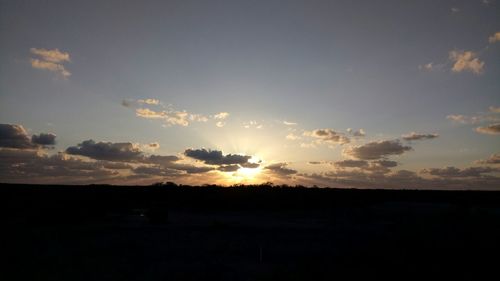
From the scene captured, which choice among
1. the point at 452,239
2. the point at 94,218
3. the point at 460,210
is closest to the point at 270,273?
the point at 452,239

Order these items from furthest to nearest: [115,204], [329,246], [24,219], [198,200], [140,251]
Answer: [198,200] < [115,204] < [24,219] < [329,246] < [140,251]

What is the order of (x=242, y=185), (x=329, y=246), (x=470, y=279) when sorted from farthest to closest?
(x=242, y=185) < (x=329, y=246) < (x=470, y=279)

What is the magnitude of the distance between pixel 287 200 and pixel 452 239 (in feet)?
100

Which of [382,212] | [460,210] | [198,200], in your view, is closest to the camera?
[460,210]

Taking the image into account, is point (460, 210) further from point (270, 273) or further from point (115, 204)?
point (115, 204)

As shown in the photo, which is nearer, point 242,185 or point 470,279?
point 470,279

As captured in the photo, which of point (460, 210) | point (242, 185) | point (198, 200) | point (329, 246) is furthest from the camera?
point (242, 185)

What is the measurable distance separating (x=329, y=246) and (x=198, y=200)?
30.5 meters

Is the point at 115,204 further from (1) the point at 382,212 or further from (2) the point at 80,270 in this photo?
(2) the point at 80,270

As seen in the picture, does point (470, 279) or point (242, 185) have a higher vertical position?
point (242, 185)

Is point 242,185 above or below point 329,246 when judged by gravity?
above

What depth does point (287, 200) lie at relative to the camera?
48344 millimetres

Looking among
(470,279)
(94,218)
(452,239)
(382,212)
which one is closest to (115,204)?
(94,218)

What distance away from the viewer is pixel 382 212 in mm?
36250
